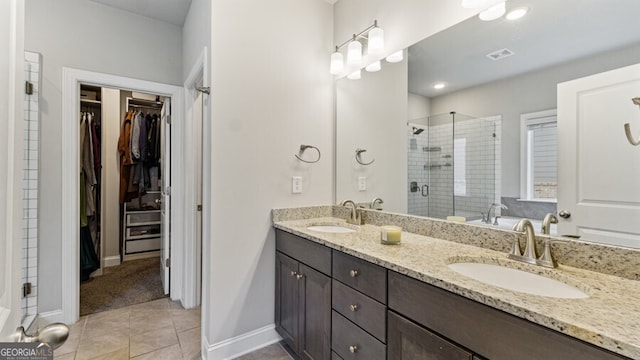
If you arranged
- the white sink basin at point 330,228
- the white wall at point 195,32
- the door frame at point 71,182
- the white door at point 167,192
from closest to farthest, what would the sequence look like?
the white wall at point 195,32 < the white sink basin at point 330,228 < the door frame at point 71,182 < the white door at point 167,192

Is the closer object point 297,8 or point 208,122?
point 208,122

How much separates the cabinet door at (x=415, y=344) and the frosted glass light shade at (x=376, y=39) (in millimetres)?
1635

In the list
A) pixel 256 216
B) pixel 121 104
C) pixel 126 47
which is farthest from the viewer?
pixel 121 104

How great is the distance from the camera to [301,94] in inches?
87.9

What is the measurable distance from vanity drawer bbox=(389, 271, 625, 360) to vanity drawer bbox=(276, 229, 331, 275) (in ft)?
1.56

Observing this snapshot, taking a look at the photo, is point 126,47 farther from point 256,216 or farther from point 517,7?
point 517,7

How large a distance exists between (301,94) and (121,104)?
10.0ft

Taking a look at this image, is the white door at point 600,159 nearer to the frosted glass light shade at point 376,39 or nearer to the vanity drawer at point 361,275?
the vanity drawer at point 361,275

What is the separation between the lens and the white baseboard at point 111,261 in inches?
145

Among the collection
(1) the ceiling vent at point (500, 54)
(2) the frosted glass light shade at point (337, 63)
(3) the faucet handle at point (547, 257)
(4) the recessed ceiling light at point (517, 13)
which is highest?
(2) the frosted glass light shade at point (337, 63)

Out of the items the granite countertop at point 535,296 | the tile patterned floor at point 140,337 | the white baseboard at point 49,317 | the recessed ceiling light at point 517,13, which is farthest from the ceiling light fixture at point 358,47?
the white baseboard at point 49,317

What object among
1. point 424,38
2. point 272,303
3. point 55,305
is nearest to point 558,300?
point 424,38

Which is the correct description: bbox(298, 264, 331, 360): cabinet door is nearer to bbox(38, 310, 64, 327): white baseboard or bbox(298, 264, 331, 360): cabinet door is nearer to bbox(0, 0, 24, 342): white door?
bbox(0, 0, 24, 342): white door

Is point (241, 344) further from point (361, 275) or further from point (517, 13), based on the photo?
point (517, 13)
